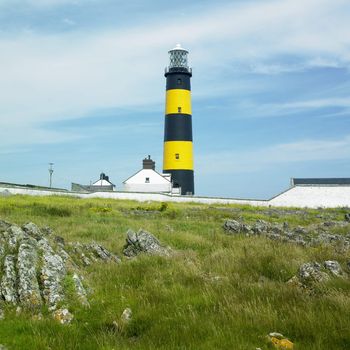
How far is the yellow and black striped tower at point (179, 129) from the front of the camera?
5388 cm

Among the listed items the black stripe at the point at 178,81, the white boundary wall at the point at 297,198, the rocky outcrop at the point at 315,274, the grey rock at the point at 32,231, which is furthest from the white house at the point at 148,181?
the rocky outcrop at the point at 315,274

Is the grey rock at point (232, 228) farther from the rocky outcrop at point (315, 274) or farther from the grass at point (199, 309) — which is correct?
the rocky outcrop at point (315, 274)

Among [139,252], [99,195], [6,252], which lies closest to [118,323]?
[6,252]

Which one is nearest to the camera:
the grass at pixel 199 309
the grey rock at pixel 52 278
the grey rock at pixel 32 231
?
the grass at pixel 199 309

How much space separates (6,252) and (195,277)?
3.52m

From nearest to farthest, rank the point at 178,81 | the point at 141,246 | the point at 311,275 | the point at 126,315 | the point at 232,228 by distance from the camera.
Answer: the point at 126,315 < the point at 311,275 < the point at 141,246 < the point at 232,228 < the point at 178,81

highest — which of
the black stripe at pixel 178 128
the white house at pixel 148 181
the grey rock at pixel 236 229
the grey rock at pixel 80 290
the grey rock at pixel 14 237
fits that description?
the black stripe at pixel 178 128

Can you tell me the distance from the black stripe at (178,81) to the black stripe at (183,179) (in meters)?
Answer: 10.2

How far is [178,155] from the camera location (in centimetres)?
5397

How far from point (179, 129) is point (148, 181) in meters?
9.92

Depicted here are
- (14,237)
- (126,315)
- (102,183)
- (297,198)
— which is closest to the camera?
(126,315)

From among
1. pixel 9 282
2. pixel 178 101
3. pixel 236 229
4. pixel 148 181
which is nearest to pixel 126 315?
pixel 9 282

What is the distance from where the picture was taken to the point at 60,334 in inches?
233

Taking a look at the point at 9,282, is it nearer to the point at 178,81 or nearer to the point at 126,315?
the point at 126,315
